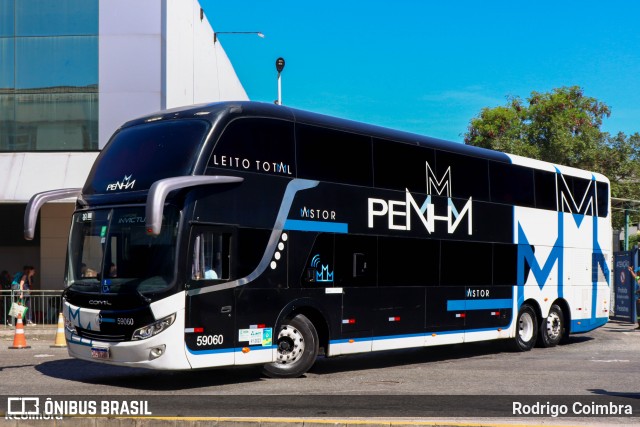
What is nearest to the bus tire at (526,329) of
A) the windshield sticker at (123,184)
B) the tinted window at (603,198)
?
the tinted window at (603,198)

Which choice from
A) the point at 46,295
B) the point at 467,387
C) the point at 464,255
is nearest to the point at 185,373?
the point at 467,387

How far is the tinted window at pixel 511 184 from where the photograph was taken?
1808 cm

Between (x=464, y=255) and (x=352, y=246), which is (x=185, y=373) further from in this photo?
(x=464, y=255)

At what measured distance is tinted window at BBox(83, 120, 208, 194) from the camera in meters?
12.3

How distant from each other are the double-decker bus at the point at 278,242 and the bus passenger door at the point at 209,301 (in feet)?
0.07

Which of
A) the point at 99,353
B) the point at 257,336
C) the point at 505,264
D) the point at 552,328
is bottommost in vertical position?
the point at 552,328

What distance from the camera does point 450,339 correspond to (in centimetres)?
1673

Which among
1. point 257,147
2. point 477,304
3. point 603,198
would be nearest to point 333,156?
point 257,147

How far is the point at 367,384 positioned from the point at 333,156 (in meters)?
3.84

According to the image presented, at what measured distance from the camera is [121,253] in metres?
12.3

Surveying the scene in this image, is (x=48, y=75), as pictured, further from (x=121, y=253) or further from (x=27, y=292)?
A: (x=121, y=253)

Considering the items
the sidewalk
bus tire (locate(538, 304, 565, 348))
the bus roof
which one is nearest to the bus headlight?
the bus roof

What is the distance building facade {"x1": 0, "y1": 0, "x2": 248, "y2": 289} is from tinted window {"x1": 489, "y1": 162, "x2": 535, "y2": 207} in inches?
421

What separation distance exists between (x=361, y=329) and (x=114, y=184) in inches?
192
